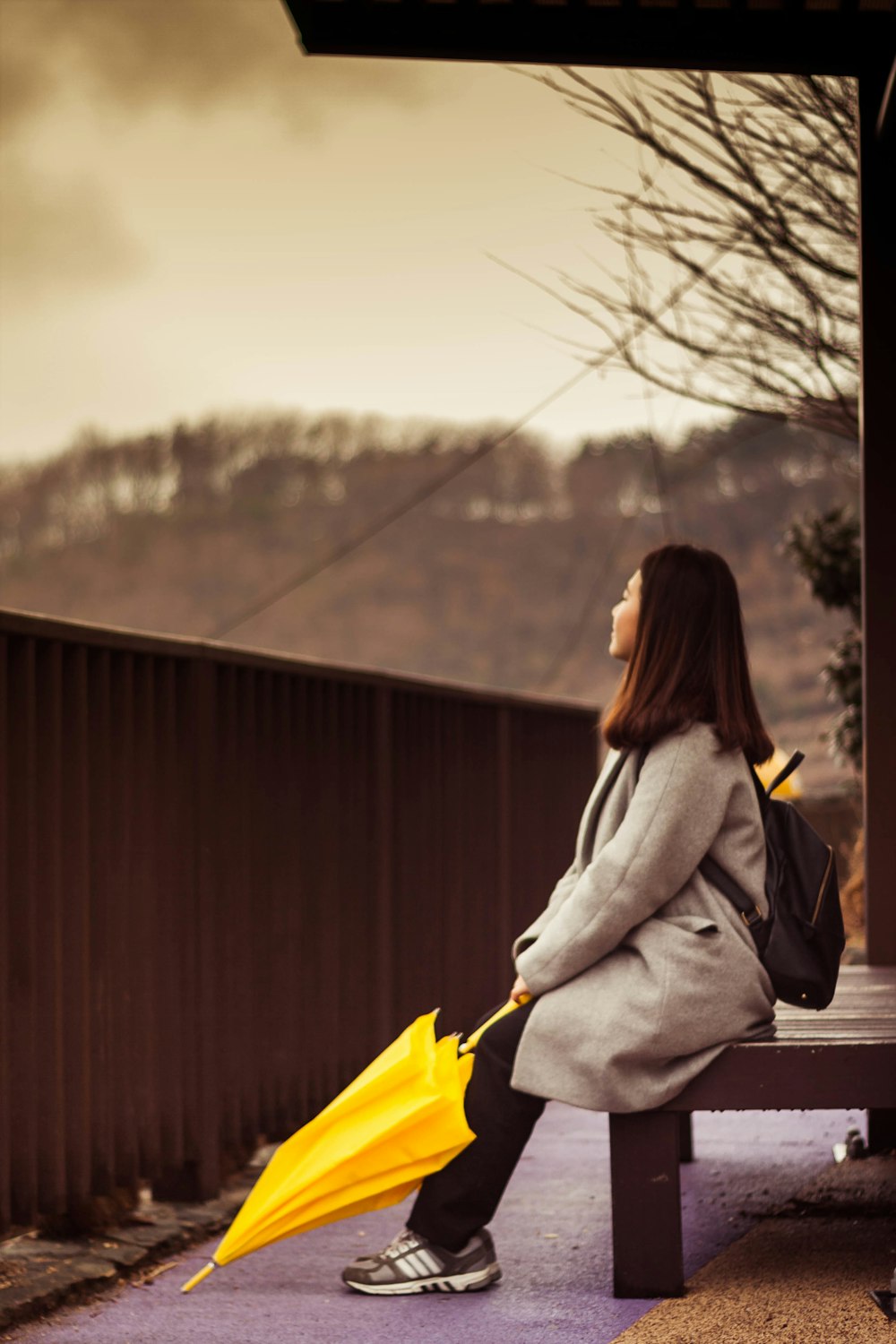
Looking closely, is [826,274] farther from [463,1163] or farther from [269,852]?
[463,1163]

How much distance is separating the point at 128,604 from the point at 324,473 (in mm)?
7883

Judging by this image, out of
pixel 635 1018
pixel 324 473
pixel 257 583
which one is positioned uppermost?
pixel 324 473

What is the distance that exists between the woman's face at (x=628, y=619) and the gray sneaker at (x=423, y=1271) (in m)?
1.30

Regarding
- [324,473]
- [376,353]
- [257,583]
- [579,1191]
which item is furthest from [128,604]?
[579,1191]

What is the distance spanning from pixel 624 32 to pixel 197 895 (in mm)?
2771

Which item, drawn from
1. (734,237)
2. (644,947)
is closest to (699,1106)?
(644,947)

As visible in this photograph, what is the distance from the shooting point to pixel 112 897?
351 cm

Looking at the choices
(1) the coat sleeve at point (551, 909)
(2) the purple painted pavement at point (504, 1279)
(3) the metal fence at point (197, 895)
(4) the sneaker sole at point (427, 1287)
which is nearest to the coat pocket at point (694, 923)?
(1) the coat sleeve at point (551, 909)

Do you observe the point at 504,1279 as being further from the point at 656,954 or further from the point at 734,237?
the point at 734,237

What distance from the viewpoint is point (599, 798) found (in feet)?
11.1

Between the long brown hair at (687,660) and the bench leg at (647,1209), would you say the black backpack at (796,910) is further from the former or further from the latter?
the bench leg at (647,1209)

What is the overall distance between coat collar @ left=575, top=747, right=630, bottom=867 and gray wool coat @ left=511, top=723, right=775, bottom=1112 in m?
0.09

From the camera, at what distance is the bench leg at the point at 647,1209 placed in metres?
3.11

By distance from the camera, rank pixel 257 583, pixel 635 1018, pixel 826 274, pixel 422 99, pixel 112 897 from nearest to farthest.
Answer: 1. pixel 635 1018
2. pixel 112 897
3. pixel 826 274
4. pixel 422 99
5. pixel 257 583
